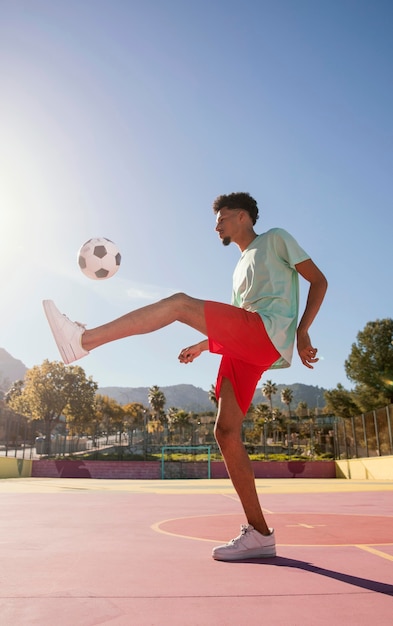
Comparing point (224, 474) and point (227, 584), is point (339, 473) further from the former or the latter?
point (227, 584)

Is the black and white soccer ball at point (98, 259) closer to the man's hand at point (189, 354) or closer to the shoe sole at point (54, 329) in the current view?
the man's hand at point (189, 354)

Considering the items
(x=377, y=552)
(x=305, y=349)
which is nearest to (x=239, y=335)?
(x=305, y=349)

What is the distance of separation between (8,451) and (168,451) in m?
10.9

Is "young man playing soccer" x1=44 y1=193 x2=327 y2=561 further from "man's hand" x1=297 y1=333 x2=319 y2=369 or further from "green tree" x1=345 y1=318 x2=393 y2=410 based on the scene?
"green tree" x1=345 y1=318 x2=393 y2=410

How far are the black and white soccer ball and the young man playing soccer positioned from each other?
4.85 ft

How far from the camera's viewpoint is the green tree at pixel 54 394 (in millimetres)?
48875

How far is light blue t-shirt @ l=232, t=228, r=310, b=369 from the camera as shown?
2.82 meters

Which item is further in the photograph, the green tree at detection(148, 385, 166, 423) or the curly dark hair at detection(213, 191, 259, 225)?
the green tree at detection(148, 385, 166, 423)

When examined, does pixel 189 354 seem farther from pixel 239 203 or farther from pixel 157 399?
pixel 157 399

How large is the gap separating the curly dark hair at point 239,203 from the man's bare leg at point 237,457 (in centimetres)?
118

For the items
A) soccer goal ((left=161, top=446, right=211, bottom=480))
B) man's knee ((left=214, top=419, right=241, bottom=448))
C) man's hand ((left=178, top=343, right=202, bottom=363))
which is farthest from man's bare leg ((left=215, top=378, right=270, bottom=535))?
soccer goal ((left=161, top=446, right=211, bottom=480))

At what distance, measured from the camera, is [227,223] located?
3.34 metres

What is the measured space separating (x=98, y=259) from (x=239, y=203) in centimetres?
157

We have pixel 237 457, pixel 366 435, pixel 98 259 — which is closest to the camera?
pixel 237 457
